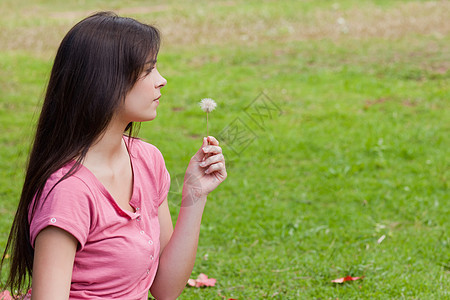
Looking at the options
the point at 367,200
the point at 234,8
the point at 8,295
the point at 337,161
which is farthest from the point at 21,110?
the point at 234,8

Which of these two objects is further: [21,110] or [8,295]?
[21,110]

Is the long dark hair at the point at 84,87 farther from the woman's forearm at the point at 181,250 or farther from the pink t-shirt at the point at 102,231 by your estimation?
the woman's forearm at the point at 181,250

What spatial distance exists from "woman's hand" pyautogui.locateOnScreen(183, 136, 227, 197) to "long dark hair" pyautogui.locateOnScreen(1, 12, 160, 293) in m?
0.35

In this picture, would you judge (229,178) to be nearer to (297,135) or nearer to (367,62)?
(297,135)

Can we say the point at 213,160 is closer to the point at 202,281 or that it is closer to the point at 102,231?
the point at 102,231

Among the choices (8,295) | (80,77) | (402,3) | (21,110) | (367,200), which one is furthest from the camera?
(402,3)

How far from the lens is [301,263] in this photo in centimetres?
352

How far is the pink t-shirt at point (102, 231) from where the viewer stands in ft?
5.62

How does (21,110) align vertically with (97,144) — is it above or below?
below

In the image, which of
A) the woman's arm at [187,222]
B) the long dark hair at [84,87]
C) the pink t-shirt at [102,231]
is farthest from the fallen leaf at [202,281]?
the long dark hair at [84,87]

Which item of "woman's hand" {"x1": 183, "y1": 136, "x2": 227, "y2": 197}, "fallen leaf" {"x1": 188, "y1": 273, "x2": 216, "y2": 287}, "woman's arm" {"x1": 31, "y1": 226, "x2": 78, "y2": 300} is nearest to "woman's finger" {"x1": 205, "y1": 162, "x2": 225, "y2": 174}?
"woman's hand" {"x1": 183, "y1": 136, "x2": 227, "y2": 197}

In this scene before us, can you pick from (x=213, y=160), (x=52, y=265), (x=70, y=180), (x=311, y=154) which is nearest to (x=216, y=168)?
(x=213, y=160)

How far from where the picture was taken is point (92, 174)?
5.98 feet

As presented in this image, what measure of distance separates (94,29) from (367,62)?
7147 millimetres
